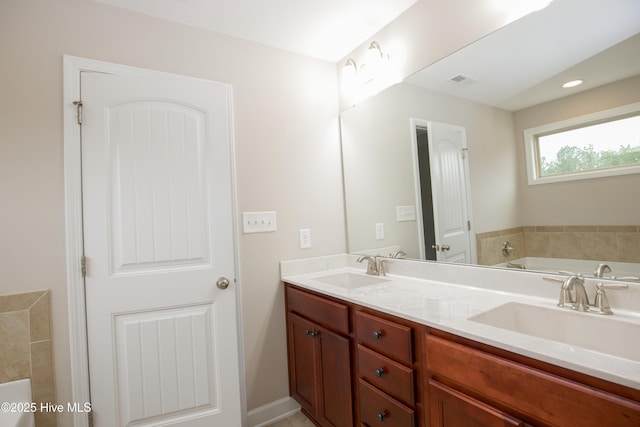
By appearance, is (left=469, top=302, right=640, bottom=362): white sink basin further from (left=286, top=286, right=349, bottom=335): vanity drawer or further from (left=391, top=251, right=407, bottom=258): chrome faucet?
(left=391, top=251, right=407, bottom=258): chrome faucet

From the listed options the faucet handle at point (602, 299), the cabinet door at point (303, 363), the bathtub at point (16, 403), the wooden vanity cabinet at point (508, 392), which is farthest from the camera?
the cabinet door at point (303, 363)

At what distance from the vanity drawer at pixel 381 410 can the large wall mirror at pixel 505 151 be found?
0.78m

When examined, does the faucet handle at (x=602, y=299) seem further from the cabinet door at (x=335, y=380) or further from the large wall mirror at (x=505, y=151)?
the cabinet door at (x=335, y=380)

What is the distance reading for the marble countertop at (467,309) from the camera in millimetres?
776

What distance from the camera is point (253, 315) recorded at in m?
2.03

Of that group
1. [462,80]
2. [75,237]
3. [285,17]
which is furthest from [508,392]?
[285,17]

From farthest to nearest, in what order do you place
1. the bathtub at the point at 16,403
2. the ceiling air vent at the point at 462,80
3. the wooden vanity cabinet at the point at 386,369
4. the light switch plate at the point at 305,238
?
the light switch plate at the point at 305,238 < the ceiling air vent at the point at 462,80 < the bathtub at the point at 16,403 < the wooden vanity cabinet at the point at 386,369

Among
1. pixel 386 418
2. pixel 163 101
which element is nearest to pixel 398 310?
pixel 386 418

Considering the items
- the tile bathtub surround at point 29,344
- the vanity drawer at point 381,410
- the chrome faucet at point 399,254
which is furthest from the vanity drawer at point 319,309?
the tile bathtub surround at point 29,344

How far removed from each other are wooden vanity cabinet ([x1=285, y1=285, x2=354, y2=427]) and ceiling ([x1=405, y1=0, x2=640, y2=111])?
1308mm

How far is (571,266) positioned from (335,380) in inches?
47.4

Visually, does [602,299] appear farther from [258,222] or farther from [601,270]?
[258,222]

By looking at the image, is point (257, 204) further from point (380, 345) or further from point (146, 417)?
point (146, 417)

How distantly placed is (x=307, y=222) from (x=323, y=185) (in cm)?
31
